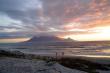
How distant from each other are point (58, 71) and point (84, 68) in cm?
398

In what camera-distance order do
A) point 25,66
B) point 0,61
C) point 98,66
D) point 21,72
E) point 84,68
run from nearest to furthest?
1. point 21,72
2. point 25,66
3. point 0,61
4. point 84,68
5. point 98,66

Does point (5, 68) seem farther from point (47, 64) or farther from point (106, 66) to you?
point (106, 66)

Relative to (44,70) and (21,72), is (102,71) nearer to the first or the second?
(44,70)

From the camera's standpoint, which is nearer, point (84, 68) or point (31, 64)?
point (31, 64)

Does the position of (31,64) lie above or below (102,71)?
above

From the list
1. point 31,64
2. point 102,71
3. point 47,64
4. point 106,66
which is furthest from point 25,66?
point 106,66

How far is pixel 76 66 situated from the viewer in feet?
58.6

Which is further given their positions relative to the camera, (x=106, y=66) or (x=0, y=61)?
(x=106, y=66)

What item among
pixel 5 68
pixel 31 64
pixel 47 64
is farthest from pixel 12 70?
pixel 47 64

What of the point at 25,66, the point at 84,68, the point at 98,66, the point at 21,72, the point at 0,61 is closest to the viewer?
the point at 21,72

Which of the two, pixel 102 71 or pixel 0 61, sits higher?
pixel 0 61

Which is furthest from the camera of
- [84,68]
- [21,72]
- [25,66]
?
[84,68]

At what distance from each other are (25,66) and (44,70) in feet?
5.00

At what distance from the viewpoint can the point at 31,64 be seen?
49.3 ft
